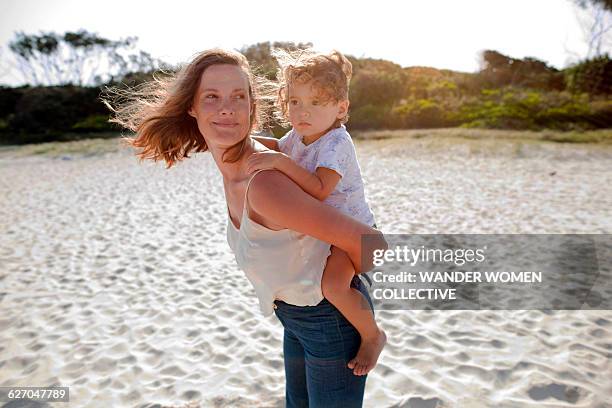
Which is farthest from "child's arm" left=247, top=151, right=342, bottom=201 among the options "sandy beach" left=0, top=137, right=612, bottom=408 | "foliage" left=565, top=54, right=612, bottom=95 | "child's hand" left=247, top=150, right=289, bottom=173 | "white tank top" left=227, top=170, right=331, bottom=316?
"foliage" left=565, top=54, right=612, bottom=95

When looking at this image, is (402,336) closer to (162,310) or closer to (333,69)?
(162,310)

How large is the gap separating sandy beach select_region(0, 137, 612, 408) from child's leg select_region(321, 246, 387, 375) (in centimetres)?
187

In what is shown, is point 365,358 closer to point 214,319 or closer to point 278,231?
point 278,231

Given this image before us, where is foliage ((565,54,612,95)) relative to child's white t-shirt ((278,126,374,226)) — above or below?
above

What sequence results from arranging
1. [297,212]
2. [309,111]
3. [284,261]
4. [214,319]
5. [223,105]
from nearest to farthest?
[297,212] → [284,261] → [223,105] → [309,111] → [214,319]

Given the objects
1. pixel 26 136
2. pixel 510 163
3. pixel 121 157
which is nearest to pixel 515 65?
pixel 510 163

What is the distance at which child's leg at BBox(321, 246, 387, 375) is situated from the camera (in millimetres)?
1269

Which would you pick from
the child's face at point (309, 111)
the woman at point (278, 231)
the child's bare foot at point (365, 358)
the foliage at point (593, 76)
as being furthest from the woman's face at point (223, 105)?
the foliage at point (593, 76)

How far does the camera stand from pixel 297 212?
115 cm

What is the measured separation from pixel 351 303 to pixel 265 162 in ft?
1.46

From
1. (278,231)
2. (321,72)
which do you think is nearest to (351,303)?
(278,231)

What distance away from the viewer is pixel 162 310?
454 cm

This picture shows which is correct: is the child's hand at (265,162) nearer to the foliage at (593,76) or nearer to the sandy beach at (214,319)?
the sandy beach at (214,319)

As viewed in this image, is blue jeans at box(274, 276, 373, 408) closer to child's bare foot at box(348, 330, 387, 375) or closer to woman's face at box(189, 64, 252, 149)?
child's bare foot at box(348, 330, 387, 375)
